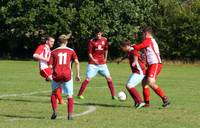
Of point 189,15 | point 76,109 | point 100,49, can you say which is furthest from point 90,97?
point 189,15

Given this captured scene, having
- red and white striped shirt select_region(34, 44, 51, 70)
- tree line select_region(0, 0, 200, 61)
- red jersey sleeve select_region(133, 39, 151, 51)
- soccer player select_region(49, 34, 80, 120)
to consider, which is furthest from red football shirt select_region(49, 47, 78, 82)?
tree line select_region(0, 0, 200, 61)

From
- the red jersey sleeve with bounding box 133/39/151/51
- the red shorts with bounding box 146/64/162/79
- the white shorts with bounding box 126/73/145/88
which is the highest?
the red jersey sleeve with bounding box 133/39/151/51

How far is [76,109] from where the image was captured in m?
14.8

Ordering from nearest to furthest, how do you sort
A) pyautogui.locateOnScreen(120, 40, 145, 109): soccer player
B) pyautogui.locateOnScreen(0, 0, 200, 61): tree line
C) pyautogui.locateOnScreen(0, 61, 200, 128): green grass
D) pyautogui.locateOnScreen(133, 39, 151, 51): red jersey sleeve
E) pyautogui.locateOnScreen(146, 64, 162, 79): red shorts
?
pyautogui.locateOnScreen(0, 61, 200, 128): green grass < pyautogui.locateOnScreen(133, 39, 151, 51): red jersey sleeve < pyautogui.locateOnScreen(146, 64, 162, 79): red shorts < pyautogui.locateOnScreen(120, 40, 145, 109): soccer player < pyautogui.locateOnScreen(0, 0, 200, 61): tree line

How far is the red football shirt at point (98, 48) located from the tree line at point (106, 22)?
1178 inches

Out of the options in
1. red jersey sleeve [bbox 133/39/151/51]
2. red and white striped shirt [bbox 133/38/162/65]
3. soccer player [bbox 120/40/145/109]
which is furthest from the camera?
soccer player [bbox 120/40/145/109]

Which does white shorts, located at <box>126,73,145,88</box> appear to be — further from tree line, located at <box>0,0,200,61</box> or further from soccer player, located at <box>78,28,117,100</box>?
tree line, located at <box>0,0,200,61</box>

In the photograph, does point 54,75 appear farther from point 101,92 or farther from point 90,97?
point 101,92

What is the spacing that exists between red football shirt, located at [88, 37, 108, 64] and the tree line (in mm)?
29932

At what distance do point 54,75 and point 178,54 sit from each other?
4063 centimetres

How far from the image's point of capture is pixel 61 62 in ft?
42.2

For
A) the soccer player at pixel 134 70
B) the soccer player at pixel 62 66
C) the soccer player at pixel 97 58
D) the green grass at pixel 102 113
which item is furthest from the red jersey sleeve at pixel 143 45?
the soccer player at pixel 97 58

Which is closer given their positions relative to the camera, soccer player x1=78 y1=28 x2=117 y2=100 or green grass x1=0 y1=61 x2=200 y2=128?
green grass x1=0 y1=61 x2=200 y2=128

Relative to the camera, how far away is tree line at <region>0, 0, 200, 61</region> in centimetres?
4941
